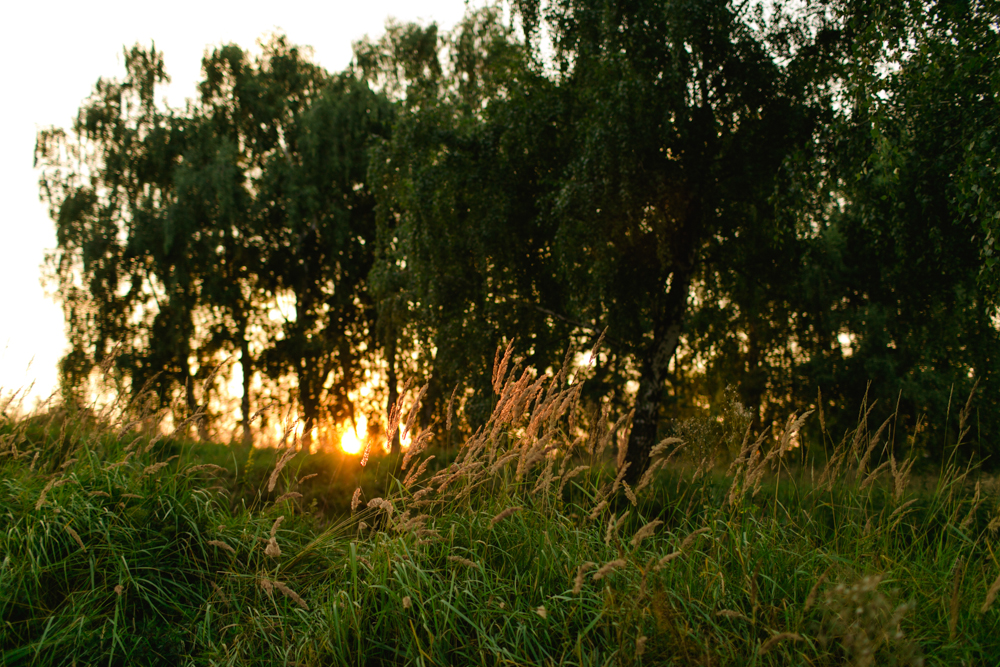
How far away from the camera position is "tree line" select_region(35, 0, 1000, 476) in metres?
6.73

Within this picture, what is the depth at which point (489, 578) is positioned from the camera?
2768 mm

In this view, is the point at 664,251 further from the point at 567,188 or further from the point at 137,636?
the point at 137,636

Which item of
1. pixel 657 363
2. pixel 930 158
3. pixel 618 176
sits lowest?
pixel 657 363

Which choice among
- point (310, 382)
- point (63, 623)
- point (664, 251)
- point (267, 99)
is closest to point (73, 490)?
point (63, 623)

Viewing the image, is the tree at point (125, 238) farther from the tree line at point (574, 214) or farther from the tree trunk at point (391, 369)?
the tree trunk at point (391, 369)

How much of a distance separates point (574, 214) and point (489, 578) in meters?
6.70

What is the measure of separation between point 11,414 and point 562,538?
446 centimetres

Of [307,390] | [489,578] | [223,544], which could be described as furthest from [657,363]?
[307,390]

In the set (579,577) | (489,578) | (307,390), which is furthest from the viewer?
(307,390)

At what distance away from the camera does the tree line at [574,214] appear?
265 inches

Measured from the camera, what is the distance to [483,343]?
1008cm

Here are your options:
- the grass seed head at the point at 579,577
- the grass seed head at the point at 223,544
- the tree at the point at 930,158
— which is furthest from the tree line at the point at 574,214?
the grass seed head at the point at 579,577

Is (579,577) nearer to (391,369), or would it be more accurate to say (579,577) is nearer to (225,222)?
(391,369)

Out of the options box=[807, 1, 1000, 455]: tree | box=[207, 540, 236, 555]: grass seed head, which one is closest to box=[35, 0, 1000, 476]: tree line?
box=[807, 1, 1000, 455]: tree
